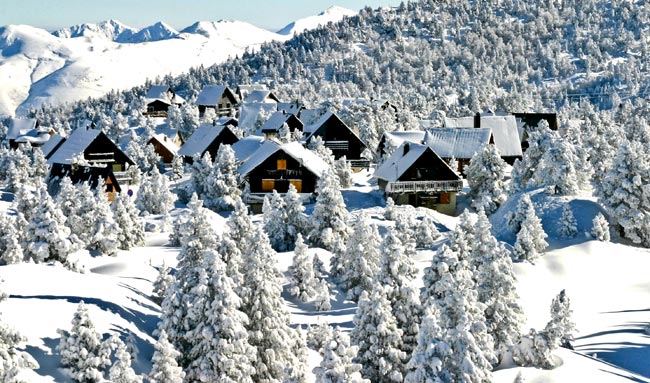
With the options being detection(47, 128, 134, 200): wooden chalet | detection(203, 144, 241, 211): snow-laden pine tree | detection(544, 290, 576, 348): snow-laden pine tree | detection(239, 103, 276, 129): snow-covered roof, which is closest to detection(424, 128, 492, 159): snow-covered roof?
detection(203, 144, 241, 211): snow-laden pine tree

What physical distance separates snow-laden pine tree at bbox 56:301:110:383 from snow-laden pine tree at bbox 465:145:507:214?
4803cm

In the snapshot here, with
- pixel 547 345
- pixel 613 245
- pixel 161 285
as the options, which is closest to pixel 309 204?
pixel 613 245

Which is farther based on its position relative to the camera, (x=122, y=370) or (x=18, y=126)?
(x=18, y=126)

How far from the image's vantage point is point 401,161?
230 ft

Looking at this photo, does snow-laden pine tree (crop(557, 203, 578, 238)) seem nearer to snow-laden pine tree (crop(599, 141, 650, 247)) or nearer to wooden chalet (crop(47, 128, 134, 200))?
snow-laden pine tree (crop(599, 141, 650, 247))

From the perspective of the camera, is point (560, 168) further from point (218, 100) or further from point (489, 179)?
point (218, 100)

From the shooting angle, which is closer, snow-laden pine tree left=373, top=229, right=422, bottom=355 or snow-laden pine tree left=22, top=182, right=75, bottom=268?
snow-laden pine tree left=373, top=229, right=422, bottom=355

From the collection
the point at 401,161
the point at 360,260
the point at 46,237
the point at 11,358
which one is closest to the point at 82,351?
the point at 11,358

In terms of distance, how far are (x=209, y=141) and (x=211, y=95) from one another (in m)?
62.1

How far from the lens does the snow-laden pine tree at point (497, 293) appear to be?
3222 cm

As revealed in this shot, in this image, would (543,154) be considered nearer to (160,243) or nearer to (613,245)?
(613,245)

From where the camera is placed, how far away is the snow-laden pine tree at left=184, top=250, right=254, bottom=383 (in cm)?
2415

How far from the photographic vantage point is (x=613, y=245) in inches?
2124

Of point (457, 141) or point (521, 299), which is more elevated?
point (457, 141)
